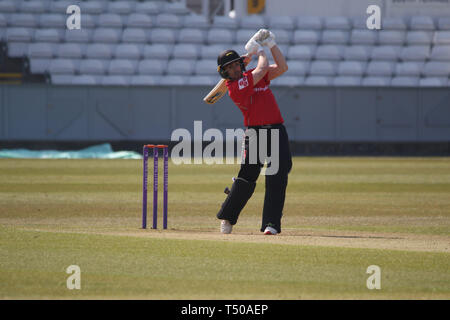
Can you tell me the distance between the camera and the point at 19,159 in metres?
23.1

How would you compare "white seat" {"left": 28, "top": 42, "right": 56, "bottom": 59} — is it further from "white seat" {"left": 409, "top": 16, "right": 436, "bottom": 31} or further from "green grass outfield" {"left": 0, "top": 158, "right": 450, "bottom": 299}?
"white seat" {"left": 409, "top": 16, "right": 436, "bottom": 31}

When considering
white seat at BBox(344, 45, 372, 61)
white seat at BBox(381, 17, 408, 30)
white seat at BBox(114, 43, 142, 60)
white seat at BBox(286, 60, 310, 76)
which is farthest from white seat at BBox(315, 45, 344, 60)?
white seat at BBox(114, 43, 142, 60)

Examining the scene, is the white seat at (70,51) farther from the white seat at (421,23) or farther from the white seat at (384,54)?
the white seat at (421,23)

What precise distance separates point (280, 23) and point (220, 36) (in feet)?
8.33

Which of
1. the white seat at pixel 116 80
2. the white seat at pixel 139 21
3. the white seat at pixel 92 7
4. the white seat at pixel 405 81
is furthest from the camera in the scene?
the white seat at pixel 92 7

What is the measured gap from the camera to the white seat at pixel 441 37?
1205 inches

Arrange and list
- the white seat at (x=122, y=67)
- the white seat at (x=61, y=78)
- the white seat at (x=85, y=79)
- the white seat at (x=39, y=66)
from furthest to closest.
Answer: the white seat at (x=122, y=67) < the white seat at (x=39, y=66) < the white seat at (x=61, y=78) < the white seat at (x=85, y=79)

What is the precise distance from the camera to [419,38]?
101 ft

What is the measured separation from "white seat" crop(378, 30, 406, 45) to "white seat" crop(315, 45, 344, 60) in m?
1.70

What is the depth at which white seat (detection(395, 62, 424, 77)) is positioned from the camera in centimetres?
2997

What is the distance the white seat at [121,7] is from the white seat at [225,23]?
132 inches

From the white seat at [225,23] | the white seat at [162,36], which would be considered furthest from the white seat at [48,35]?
the white seat at [225,23]
